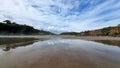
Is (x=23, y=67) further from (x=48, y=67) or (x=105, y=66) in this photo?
(x=105, y=66)

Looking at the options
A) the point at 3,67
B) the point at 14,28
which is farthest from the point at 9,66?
the point at 14,28

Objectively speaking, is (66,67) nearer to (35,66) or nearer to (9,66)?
(35,66)

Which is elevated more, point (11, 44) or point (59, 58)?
point (11, 44)

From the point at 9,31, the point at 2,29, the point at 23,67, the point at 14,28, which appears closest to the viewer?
the point at 23,67

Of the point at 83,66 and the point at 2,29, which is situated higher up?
the point at 2,29

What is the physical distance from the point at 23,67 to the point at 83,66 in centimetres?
303

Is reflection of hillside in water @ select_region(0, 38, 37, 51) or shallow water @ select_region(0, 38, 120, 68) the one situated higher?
reflection of hillside in water @ select_region(0, 38, 37, 51)

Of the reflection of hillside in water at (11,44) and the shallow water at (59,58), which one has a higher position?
the reflection of hillside in water at (11,44)

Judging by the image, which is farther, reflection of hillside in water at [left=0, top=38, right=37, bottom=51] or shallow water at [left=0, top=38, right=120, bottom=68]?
reflection of hillside in water at [left=0, top=38, right=37, bottom=51]

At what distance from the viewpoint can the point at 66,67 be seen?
22.4 feet

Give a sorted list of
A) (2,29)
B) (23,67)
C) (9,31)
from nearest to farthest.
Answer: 1. (23,67)
2. (2,29)
3. (9,31)

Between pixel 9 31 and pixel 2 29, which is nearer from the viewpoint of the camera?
pixel 2 29

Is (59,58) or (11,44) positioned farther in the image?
(11,44)

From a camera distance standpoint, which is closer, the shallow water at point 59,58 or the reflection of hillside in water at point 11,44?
the shallow water at point 59,58
